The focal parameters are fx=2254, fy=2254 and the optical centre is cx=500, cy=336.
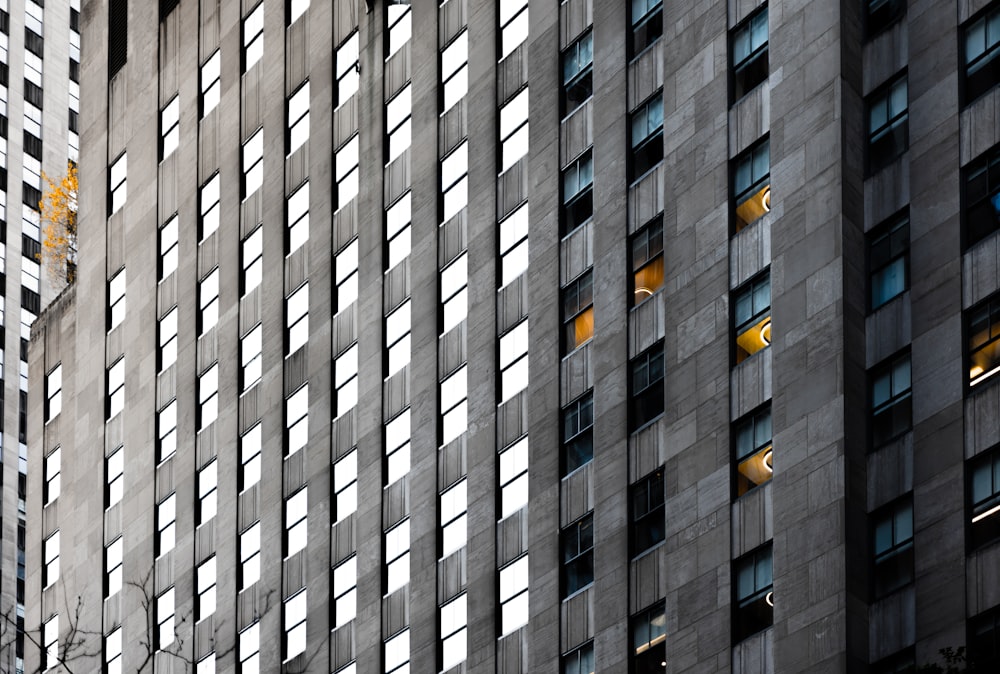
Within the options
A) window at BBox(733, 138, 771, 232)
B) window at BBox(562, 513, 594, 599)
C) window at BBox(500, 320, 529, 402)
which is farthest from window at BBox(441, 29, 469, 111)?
window at BBox(562, 513, 594, 599)

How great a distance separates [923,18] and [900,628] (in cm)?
1467

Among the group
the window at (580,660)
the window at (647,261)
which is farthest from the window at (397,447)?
the window at (647,261)

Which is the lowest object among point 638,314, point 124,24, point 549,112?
point 638,314

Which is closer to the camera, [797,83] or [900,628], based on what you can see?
[900,628]

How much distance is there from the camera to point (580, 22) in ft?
210

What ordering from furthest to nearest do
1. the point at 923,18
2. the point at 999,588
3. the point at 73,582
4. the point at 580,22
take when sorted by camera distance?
the point at 73,582, the point at 580,22, the point at 923,18, the point at 999,588

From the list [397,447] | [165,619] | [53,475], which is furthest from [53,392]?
[397,447]

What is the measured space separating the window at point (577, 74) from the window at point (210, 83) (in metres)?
20.4

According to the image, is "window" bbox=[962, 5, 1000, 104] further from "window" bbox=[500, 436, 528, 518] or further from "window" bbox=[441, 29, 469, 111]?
"window" bbox=[441, 29, 469, 111]

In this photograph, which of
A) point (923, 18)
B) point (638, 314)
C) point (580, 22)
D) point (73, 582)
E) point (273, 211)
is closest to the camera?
point (923, 18)

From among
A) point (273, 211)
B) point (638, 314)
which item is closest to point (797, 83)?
point (638, 314)

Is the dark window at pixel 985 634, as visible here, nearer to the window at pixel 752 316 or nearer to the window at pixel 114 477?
the window at pixel 752 316

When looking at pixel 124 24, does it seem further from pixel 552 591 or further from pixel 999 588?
pixel 999 588

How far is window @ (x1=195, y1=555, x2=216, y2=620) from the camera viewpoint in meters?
75.1
